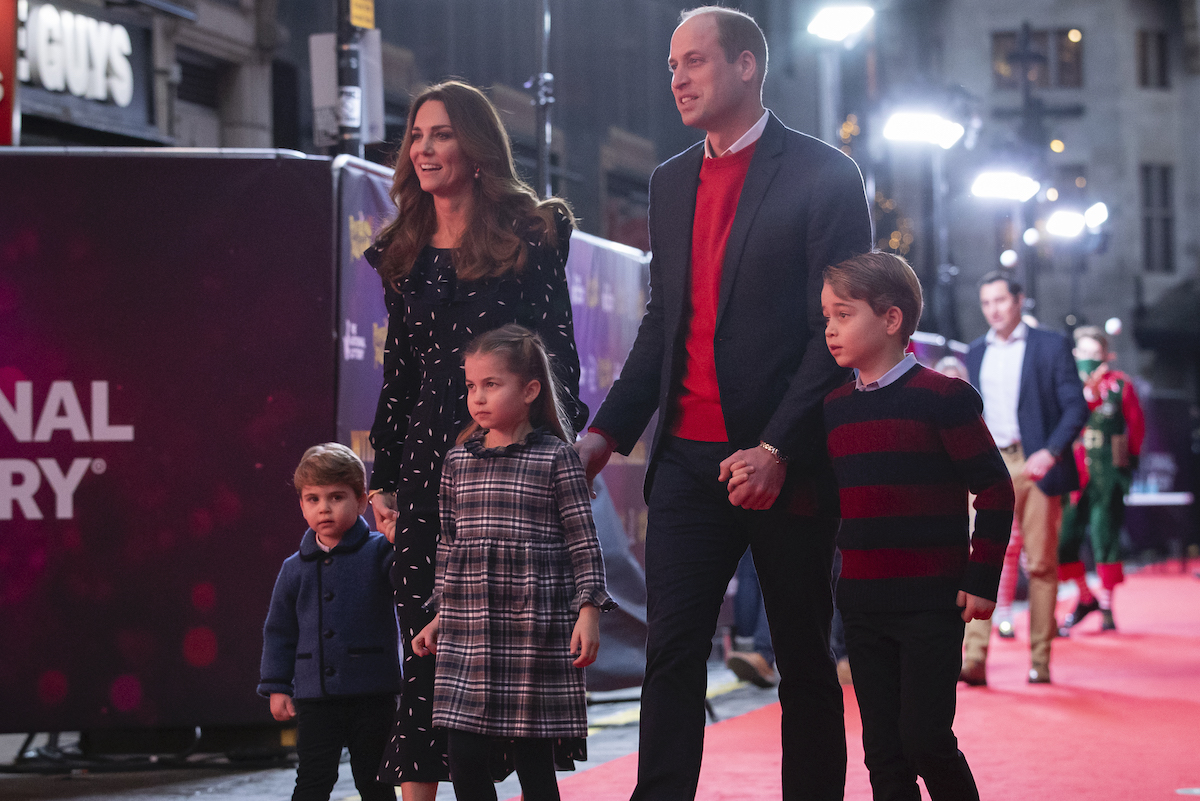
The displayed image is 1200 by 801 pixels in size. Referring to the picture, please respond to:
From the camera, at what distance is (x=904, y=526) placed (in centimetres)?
345

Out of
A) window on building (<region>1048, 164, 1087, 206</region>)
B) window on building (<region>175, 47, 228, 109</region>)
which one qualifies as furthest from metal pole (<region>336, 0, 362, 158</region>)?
window on building (<region>1048, 164, 1087, 206</region>)

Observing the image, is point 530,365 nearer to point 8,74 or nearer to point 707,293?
point 707,293

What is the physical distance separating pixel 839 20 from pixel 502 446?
8949 mm

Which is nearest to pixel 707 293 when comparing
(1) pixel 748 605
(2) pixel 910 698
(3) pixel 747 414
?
(3) pixel 747 414

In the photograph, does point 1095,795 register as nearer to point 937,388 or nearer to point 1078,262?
point 937,388

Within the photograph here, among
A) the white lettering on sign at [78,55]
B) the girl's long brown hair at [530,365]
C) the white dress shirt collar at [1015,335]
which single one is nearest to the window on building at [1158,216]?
the white dress shirt collar at [1015,335]

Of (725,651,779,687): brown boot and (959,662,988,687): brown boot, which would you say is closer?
(959,662,988,687): brown boot

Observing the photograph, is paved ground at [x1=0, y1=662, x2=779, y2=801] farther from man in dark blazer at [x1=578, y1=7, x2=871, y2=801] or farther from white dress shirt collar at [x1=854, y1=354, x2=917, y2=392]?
white dress shirt collar at [x1=854, y1=354, x2=917, y2=392]

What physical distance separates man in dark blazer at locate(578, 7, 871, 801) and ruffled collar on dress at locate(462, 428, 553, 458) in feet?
0.44

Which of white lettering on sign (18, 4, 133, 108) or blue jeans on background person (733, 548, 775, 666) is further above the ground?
white lettering on sign (18, 4, 133, 108)

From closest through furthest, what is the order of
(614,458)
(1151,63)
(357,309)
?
(357,309) → (614,458) → (1151,63)

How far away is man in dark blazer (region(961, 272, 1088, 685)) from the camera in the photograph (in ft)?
25.5

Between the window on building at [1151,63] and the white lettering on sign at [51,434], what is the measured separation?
36.5 meters

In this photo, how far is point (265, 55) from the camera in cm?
1182
